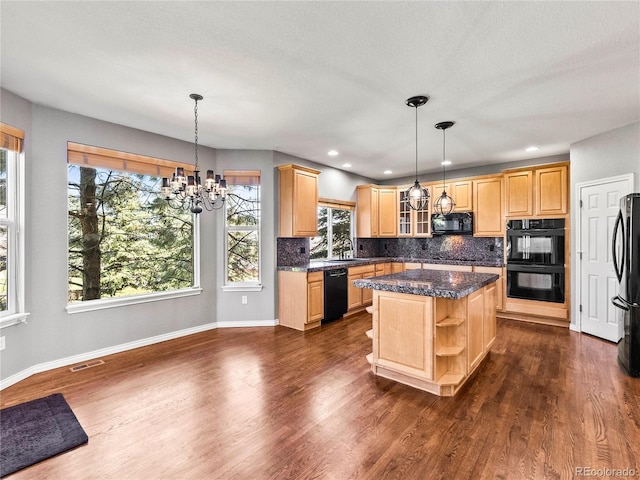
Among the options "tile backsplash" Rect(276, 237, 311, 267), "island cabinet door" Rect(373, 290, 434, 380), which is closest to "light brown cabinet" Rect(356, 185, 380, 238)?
"tile backsplash" Rect(276, 237, 311, 267)

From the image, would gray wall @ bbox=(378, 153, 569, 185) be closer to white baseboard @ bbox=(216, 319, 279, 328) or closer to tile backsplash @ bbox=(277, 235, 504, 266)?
tile backsplash @ bbox=(277, 235, 504, 266)

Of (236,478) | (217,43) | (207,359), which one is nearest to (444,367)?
(236,478)

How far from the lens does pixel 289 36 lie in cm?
206

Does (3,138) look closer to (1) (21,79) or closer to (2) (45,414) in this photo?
(1) (21,79)

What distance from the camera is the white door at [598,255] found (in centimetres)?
388

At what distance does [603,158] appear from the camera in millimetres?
4012

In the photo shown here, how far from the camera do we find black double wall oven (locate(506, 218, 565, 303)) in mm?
4641

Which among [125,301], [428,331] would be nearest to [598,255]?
[428,331]

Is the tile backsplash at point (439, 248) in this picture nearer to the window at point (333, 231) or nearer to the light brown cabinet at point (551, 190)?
the window at point (333, 231)

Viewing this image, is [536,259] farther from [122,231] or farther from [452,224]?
[122,231]

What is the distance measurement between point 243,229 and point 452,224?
147 inches

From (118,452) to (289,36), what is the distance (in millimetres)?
2851

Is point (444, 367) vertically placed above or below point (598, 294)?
below

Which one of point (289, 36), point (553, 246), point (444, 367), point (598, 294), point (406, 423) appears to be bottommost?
point (406, 423)
